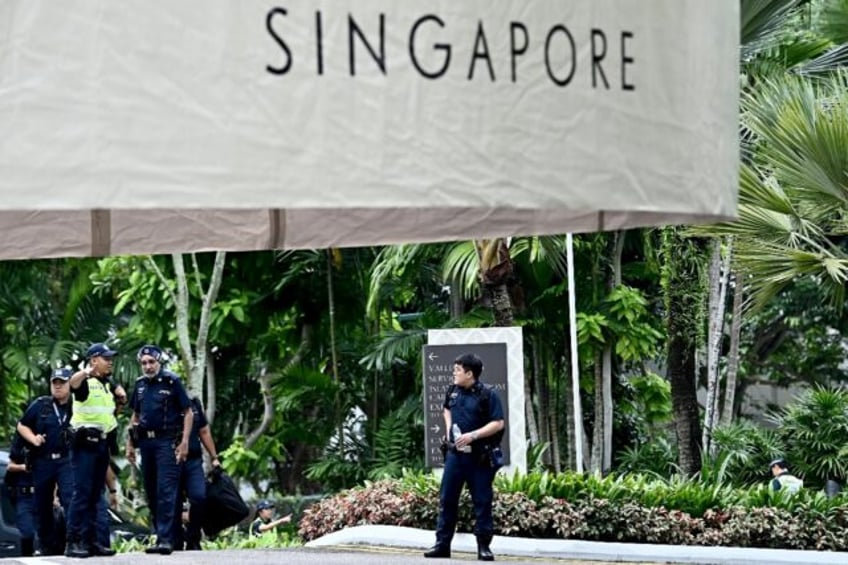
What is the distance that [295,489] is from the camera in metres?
37.1

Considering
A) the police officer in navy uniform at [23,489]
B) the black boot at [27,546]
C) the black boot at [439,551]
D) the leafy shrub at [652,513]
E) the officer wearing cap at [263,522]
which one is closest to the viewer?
the black boot at [439,551]

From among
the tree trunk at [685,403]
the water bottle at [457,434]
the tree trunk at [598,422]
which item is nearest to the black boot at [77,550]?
the water bottle at [457,434]

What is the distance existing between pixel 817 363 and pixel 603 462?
44.6 feet

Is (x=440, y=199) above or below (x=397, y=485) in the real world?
above

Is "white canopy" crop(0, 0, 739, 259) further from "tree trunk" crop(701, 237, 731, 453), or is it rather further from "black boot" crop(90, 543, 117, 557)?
"tree trunk" crop(701, 237, 731, 453)

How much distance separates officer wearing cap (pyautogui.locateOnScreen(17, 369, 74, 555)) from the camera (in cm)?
1523

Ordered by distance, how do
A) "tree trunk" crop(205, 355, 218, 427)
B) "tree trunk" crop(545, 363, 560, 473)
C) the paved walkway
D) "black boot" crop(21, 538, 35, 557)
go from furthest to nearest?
"tree trunk" crop(205, 355, 218, 427)
"tree trunk" crop(545, 363, 560, 473)
"black boot" crop(21, 538, 35, 557)
the paved walkway

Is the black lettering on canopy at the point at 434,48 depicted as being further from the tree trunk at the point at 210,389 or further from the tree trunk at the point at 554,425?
the tree trunk at the point at 210,389

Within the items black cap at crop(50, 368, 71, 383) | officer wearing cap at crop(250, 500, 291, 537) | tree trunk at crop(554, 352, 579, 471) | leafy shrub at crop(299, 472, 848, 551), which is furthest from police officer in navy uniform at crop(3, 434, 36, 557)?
tree trunk at crop(554, 352, 579, 471)

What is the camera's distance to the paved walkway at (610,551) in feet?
53.2

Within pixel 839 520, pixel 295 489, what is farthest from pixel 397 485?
pixel 295 489

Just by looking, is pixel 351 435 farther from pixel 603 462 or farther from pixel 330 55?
pixel 330 55

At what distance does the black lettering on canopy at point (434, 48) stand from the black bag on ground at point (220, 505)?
48.6ft

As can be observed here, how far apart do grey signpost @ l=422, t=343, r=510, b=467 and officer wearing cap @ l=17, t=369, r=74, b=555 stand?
247 inches
